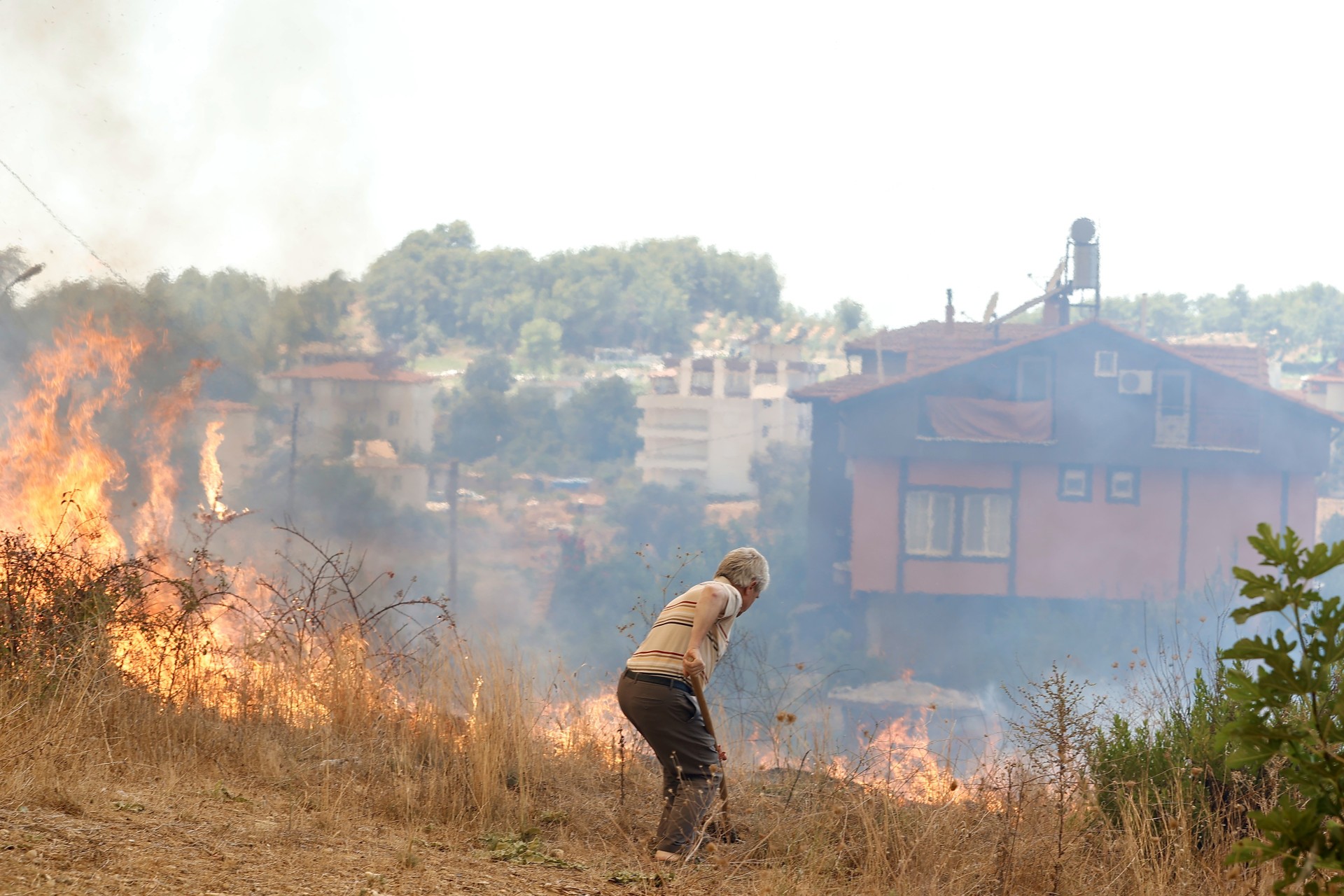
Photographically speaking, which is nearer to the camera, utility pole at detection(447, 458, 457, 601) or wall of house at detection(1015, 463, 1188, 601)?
wall of house at detection(1015, 463, 1188, 601)

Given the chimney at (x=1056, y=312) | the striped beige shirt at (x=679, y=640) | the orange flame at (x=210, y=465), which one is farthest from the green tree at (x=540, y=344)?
the striped beige shirt at (x=679, y=640)

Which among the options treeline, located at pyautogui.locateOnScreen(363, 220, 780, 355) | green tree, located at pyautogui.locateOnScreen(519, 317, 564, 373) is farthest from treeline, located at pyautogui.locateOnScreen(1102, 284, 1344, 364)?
green tree, located at pyautogui.locateOnScreen(519, 317, 564, 373)

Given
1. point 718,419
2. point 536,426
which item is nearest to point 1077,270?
point 718,419

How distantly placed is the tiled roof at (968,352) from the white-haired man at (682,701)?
1225 inches

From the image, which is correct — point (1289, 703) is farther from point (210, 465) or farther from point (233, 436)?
point (233, 436)

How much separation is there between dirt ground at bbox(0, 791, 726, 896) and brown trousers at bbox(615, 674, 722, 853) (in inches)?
8.0

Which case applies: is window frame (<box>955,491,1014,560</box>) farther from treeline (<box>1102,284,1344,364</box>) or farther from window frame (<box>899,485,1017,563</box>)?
treeline (<box>1102,284,1344,364</box>)

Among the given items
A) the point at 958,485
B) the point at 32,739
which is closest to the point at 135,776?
the point at 32,739

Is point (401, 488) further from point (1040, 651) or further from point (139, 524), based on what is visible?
point (1040, 651)

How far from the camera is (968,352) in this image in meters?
39.4

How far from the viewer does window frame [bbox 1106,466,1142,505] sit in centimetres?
3512

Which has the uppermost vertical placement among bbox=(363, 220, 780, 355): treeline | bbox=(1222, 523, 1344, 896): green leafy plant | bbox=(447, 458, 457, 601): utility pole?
bbox=(363, 220, 780, 355): treeline

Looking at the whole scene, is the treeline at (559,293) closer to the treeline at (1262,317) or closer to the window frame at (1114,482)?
the treeline at (1262,317)

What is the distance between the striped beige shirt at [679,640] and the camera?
4918 mm
